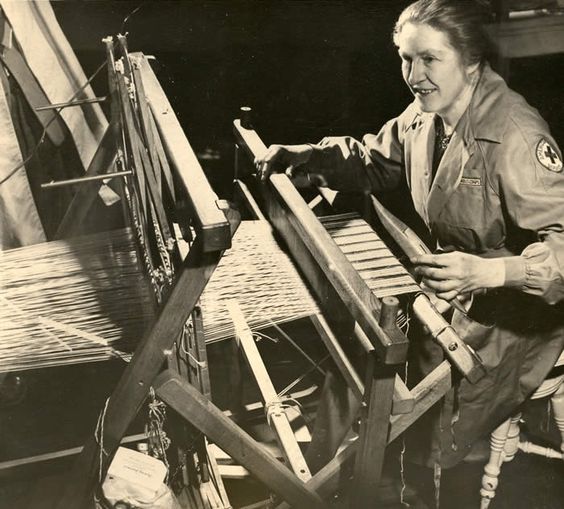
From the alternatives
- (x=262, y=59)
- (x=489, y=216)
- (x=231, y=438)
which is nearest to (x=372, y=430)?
(x=231, y=438)

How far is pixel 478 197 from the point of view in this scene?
134 centimetres

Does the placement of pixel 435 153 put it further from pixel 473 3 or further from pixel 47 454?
pixel 47 454

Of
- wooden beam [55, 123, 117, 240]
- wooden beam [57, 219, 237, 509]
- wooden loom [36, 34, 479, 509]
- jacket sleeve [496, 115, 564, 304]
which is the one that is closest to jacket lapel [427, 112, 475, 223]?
jacket sleeve [496, 115, 564, 304]

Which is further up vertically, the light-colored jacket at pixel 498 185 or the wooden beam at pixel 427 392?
the light-colored jacket at pixel 498 185

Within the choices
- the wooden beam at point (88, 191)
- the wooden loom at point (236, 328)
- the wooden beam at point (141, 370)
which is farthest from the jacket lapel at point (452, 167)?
the wooden beam at point (88, 191)

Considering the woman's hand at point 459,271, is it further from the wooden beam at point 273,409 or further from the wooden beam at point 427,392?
the wooden beam at point 273,409

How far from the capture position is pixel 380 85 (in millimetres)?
1859

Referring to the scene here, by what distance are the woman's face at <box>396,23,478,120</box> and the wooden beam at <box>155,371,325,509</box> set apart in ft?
2.59

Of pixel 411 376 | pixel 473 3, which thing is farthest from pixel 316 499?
pixel 473 3

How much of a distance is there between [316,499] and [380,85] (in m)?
1.15

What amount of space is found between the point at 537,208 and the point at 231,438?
0.74 meters

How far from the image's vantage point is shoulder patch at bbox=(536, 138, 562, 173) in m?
1.21

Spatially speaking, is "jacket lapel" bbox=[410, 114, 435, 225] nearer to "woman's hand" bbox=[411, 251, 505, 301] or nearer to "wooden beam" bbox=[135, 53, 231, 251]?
"woman's hand" bbox=[411, 251, 505, 301]

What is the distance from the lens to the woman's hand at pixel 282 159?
1.55 meters
